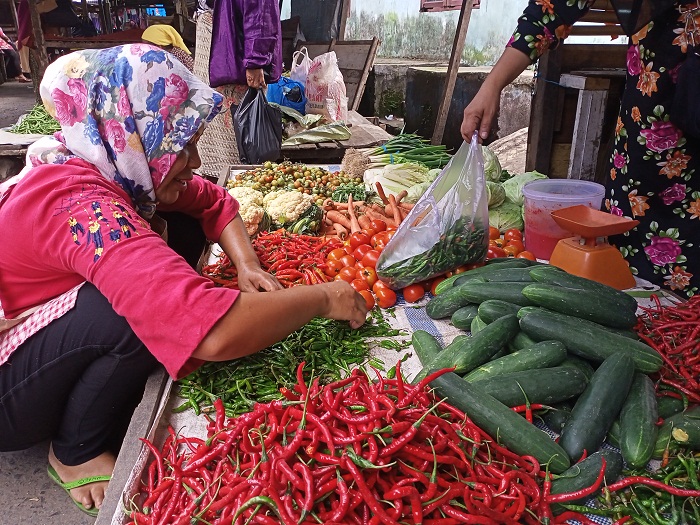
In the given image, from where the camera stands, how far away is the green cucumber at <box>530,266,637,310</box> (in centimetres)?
200

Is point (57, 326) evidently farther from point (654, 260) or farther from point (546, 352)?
point (654, 260)

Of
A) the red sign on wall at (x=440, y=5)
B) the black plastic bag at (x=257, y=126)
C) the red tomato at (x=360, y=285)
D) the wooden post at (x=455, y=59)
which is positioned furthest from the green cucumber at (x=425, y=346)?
the red sign on wall at (x=440, y=5)

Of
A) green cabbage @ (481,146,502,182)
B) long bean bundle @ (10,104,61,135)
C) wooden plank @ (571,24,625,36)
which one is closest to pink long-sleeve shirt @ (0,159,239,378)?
green cabbage @ (481,146,502,182)

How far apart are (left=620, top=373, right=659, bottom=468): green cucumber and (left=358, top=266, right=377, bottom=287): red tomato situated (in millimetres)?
1321

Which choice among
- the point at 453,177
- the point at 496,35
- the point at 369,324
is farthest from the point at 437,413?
the point at 496,35

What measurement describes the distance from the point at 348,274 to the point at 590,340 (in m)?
1.31

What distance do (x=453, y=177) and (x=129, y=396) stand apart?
68.8 inches

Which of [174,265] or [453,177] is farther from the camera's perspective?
[453,177]

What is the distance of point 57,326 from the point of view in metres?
1.83

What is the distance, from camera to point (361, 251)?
119 inches

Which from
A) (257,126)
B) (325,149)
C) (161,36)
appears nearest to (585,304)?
(257,126)

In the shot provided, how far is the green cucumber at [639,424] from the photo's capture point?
1.49m

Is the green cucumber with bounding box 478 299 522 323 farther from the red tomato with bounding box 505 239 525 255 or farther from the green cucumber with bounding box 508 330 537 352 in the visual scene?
the red tomato with bounding box 505 239 525 255

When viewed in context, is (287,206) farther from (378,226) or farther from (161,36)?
Result: (161,36)
